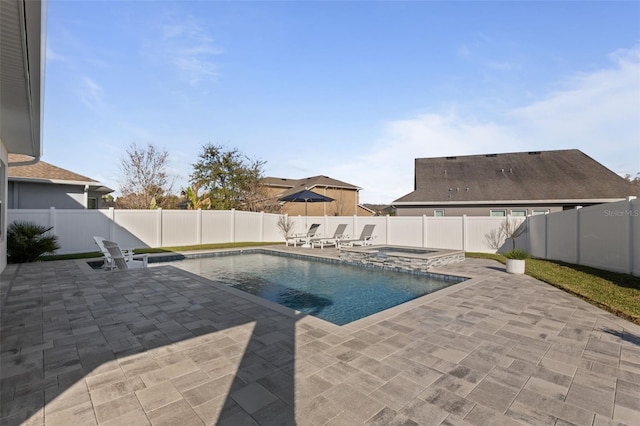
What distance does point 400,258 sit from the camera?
10.3 m

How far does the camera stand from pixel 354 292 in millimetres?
7652

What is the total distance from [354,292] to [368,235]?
8993 millimetres

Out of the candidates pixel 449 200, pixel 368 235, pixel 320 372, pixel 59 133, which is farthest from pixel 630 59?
pixel 59 133

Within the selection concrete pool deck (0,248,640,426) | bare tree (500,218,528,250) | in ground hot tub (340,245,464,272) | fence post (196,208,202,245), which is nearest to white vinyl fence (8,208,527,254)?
fence post (196,208,202,245)

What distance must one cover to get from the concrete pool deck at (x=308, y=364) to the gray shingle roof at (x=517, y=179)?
1402 cm

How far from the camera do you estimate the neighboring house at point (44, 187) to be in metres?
14.6

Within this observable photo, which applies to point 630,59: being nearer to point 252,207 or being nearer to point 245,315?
point 245,315

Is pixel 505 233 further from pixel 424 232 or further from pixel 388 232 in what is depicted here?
pixel 388 232

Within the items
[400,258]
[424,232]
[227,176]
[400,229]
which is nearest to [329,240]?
[400,229]

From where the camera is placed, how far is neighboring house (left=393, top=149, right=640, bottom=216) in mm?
16781

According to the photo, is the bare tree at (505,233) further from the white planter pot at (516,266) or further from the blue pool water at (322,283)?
the blue pool water at (322,283)

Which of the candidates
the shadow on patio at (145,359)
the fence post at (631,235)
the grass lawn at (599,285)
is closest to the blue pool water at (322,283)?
the shadow on patio at (145,359)

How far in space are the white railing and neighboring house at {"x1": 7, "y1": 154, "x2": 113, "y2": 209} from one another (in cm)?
432

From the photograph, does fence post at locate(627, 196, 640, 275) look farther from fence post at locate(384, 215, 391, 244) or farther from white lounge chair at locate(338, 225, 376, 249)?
fence post at locate(384, 215, 391, 244)
